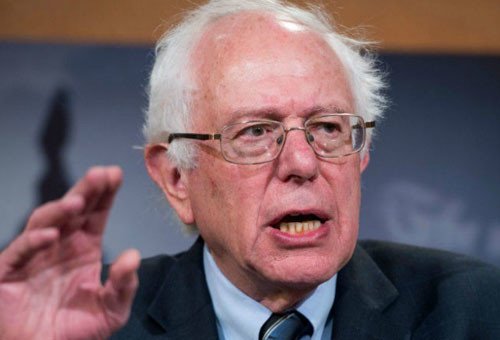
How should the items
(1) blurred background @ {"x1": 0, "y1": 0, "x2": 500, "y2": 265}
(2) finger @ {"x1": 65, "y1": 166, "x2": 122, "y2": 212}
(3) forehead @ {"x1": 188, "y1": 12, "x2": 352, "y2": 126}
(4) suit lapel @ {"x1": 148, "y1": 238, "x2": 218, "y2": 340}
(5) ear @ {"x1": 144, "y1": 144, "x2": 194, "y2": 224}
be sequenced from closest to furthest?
1. (2) finger @ {"x1": 65, "y1": 166, "x2": 122, "y2": 212}
2. (3) forehead @ {"x1": 188, "y1": 12, "x2": 352, "y2": 126}
3. (4) suit lapel @ {"x1": 148, "y1": 238, "x2": 218, "y2": 340}
4. (5) ear @ {"x1": 144, "y1": 144, "x2": 194, "y2": 224}
5. (1) blurred background @ {"x1": 0, "y1": 0, "x2": 500, "y2": 265}

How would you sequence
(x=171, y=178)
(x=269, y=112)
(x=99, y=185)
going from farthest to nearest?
1. (x=171, y=178)
2. (x=269, y=112)
3. (x=99, y=185)

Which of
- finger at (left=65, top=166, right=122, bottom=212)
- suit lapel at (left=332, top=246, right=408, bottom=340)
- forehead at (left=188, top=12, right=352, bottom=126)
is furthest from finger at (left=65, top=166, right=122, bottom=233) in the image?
suit lapel at (left=332, top=246, right=408, bottom=340)

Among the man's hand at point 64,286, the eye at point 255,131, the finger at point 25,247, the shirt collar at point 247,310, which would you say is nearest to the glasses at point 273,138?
the eye at point 255,131

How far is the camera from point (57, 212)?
140 cm

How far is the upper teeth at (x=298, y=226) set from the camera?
1.89 meters

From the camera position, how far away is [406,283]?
216cm

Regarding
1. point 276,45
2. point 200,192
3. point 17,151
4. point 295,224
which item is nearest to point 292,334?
point 295,224

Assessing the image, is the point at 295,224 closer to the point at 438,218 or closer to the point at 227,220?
the point at 227,220

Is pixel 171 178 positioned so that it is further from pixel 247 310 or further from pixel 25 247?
pixel 25 247

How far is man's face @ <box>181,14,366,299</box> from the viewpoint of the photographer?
1.87m

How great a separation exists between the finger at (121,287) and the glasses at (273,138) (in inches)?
22.9

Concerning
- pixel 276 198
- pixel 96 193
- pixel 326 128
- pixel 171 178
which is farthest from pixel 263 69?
pixel 96 193

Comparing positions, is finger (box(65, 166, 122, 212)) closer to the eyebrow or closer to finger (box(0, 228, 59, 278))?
finger (box(0, 228, 59, 278))

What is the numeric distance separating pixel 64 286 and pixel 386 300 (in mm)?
912
